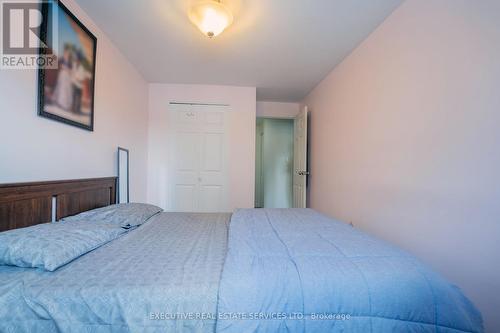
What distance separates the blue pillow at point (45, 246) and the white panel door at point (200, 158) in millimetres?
2432

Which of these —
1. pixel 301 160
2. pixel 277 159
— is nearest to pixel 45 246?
pixel 301 160

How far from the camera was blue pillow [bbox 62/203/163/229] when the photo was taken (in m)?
1.49

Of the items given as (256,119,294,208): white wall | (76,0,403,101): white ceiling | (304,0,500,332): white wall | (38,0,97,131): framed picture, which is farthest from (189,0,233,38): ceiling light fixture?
(256,119,294,208): white wall

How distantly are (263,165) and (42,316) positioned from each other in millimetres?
4897

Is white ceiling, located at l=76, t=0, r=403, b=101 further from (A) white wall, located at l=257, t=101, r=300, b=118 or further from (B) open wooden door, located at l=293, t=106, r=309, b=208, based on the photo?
(A) white wall, located at l=257, t=101, r=300, b=118

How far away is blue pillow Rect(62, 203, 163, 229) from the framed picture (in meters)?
0.72

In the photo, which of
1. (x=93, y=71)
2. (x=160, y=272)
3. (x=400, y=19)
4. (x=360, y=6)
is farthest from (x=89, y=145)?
(x=400, y=19)

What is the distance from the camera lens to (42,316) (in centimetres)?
77

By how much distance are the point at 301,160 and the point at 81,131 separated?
300cm

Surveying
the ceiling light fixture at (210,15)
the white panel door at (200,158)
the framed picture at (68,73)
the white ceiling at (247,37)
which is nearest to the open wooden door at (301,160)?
the white ceiling at (247,37)

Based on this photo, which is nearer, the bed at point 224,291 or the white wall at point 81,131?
the bed at point 224,291

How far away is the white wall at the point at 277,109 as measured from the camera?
13.8ft

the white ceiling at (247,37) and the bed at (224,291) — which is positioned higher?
the white ceiling at (247,37)

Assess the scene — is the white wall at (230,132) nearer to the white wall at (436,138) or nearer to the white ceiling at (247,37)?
the white ceiling at (247,37)
